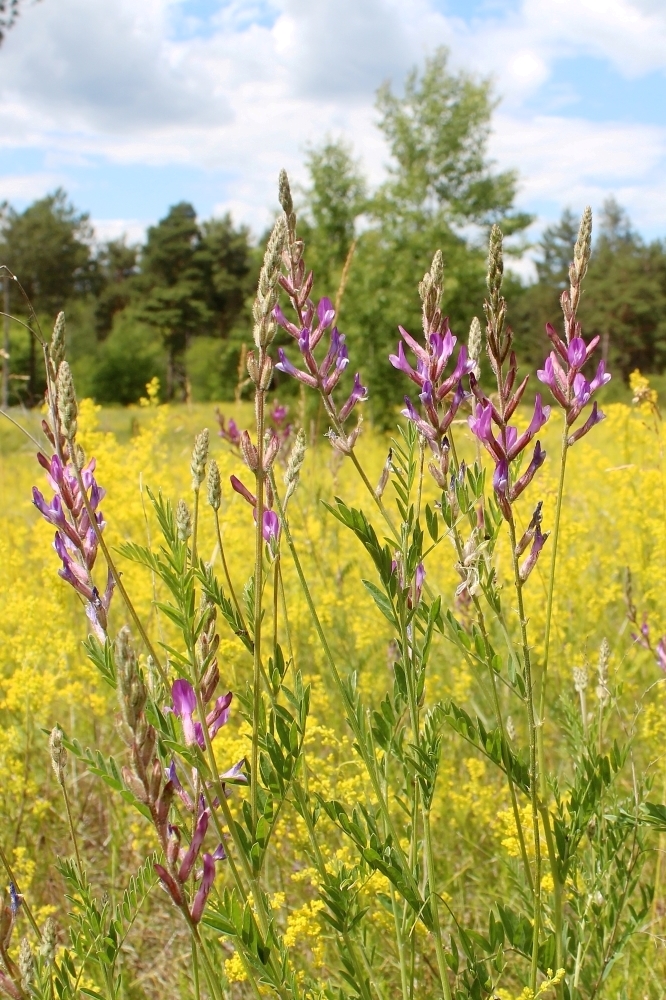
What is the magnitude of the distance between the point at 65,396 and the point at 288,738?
0.58 metres

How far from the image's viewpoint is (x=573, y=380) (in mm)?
1315

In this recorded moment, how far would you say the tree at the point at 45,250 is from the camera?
38094 mm

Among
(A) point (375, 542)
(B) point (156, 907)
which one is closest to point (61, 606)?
(B) point (156, 907)

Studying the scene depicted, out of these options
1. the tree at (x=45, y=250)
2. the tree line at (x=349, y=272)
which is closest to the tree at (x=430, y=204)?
the tree line at (x=349, y=272)

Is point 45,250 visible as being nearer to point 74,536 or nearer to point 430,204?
point 430,204

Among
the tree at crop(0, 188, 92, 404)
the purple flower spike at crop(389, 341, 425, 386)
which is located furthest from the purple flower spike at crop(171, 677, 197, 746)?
the tree at crop(0, 188, 92, 404)

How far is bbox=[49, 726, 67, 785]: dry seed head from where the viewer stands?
4.51 ft

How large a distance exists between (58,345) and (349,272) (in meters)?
17.7

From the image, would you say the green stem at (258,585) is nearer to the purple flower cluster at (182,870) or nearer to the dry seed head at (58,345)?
the purple flower cluster at (182,870)

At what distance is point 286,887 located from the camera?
2350mm

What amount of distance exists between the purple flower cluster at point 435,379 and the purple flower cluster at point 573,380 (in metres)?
0.13

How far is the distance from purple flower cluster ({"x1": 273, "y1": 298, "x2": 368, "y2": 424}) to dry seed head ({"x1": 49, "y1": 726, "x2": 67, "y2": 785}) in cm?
66

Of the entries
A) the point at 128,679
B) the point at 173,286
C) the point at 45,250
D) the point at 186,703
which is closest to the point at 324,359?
the point at 186,703

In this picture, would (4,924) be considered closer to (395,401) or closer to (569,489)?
(569,489)
